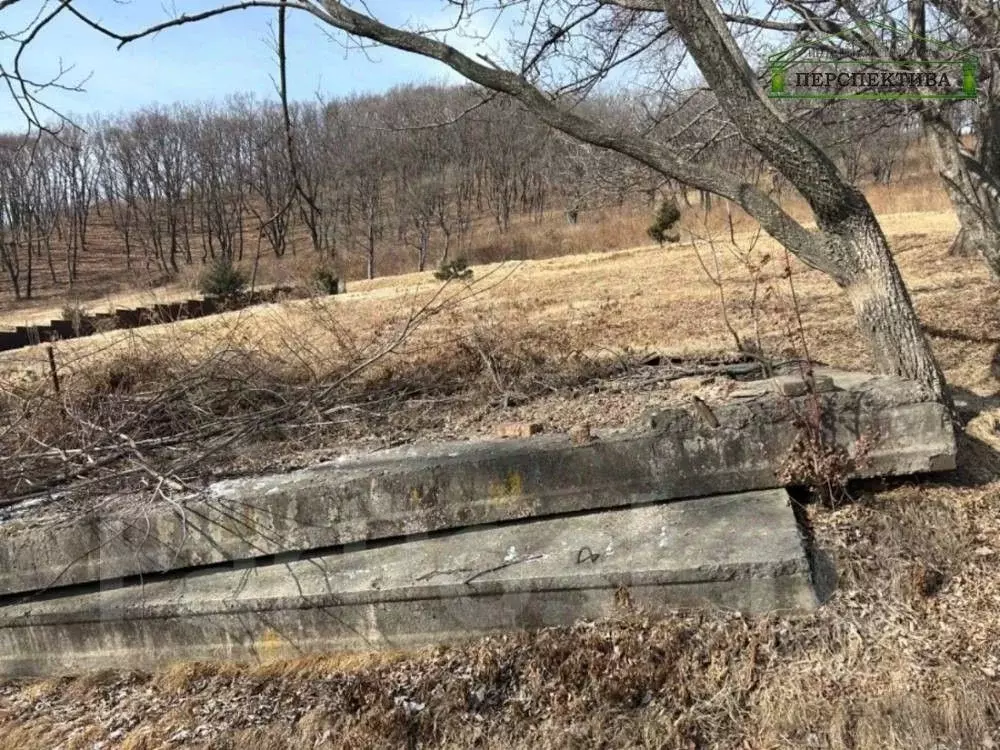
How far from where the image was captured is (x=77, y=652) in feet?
13.3

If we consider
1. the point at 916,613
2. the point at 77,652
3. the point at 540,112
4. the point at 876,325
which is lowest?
the point at 77,652

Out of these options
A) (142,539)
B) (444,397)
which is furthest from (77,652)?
(444,397)

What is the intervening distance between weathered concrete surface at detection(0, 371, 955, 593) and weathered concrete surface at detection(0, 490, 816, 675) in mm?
99

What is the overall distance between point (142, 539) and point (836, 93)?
7.16 metres

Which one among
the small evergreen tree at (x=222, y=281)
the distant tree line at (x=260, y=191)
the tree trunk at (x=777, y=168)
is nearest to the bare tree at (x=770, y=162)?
the tree trunk at (x=777, y=168)

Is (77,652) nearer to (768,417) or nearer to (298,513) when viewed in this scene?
(298,513)

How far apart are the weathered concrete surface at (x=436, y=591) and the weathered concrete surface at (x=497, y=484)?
0.10m

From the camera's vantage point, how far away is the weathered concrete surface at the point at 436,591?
11.0 feet

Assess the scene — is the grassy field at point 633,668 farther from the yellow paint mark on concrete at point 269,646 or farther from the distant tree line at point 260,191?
the distant tree line at point 260,191

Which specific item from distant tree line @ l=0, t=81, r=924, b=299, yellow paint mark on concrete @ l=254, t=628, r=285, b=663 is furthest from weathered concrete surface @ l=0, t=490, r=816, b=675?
distant tree line @ l=0, t=81, r=924, b=299

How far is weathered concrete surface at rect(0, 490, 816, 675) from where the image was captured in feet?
11.0

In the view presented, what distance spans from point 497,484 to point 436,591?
62 centimetres

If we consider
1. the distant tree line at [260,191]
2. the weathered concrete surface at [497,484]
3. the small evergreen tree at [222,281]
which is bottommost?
the weathered concrete surface at [497,484]

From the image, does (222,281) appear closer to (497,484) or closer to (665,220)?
(665,220)
